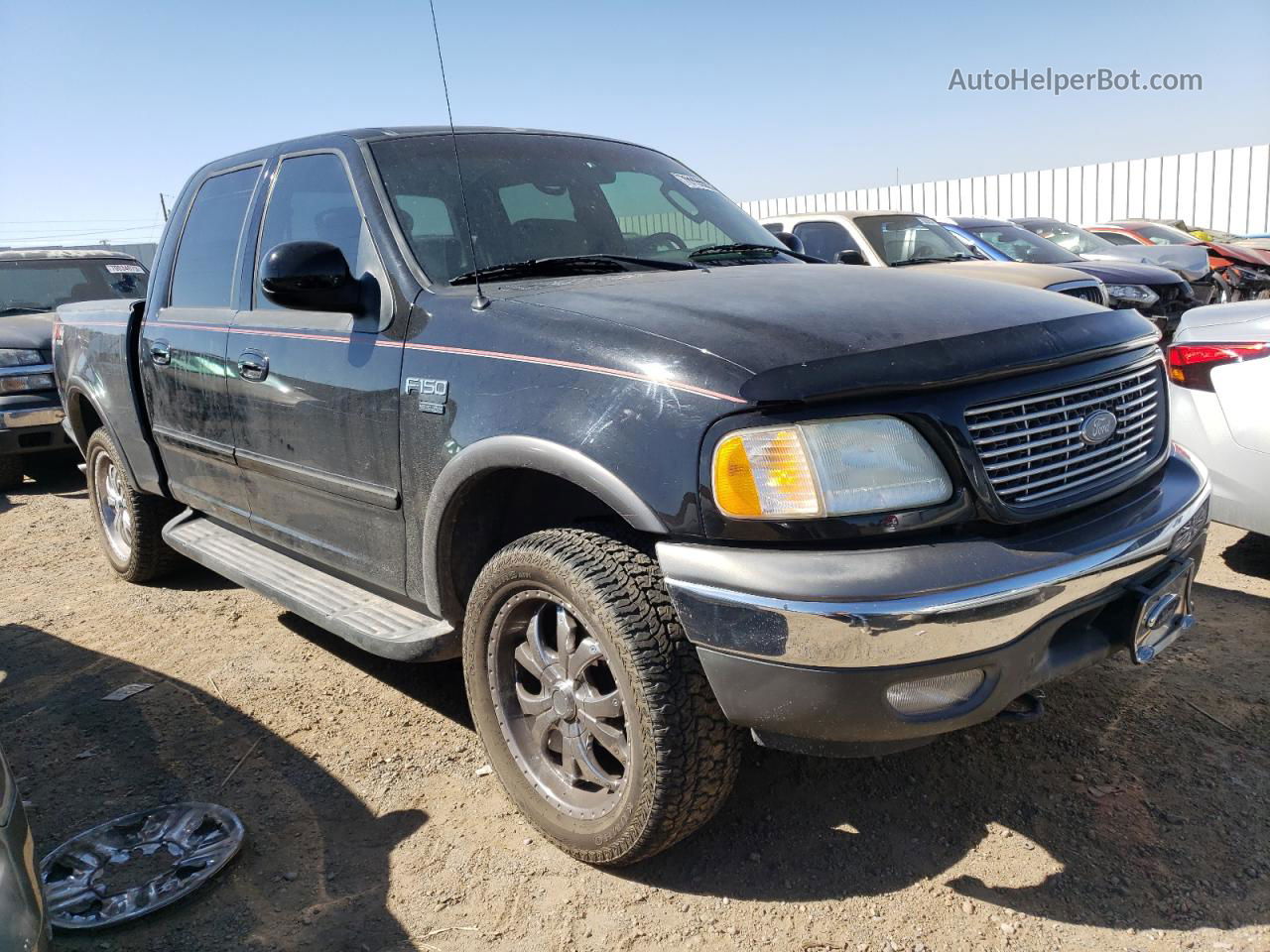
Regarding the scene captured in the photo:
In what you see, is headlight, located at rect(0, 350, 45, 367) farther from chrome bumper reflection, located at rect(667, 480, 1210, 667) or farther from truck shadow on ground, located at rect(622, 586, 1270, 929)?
chrome bumper reflection, located at rect(667, 480, 1210, 667)

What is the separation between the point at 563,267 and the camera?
298 centimetres

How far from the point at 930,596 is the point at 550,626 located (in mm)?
1087

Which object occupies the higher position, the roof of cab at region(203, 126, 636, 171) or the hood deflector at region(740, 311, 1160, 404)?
the roof of cab at region(203, 126, 636, 171)

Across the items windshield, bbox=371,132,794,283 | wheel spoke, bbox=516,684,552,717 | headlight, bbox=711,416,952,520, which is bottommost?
wheel spoke, bbox=516,684,552,717

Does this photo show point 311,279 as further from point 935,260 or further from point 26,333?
point 26,333

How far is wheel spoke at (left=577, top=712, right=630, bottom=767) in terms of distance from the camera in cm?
235

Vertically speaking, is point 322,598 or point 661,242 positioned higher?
point 661,242

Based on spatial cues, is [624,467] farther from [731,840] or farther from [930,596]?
[731,840]

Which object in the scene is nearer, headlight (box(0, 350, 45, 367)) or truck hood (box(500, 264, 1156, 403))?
truck hood (box(500, 264, 1156, 403))

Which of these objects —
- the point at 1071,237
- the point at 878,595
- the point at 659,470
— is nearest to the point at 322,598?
the point at 659,470

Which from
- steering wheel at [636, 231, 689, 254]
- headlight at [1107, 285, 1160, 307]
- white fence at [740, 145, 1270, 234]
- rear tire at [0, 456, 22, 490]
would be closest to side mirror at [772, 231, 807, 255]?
steering wheel at [636, 231, 689, 254]

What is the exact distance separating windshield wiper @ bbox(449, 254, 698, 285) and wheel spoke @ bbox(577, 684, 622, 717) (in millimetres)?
1204

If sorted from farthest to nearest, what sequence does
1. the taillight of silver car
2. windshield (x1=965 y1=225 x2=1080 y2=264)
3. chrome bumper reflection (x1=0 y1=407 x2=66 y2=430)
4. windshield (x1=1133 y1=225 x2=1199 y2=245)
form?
windshield (x1=1133 y1=225 x2=1199 y2=245) → windshield (x1=965 y1=225 x2=1080 y2=264) → chrome bumper reflection (x1=0 y1=407 x2=66 y2=430) → the taillight of silver car

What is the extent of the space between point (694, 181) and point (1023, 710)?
96.9 inches
